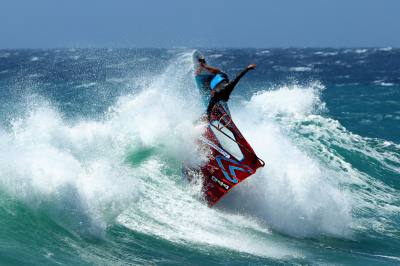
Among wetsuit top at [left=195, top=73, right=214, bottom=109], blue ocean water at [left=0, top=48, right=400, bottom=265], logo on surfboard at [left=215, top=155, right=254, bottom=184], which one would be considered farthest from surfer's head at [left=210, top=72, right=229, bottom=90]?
logo on surfboard at [left=215, top=155, right=254, bottom=184]

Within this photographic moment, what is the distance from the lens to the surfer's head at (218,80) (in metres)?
14.4

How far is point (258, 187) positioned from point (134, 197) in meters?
2.97

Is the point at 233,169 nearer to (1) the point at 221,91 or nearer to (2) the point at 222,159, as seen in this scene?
(2) the point at 222,159

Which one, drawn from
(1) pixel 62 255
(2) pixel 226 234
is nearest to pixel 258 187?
(2) pixel 226 234

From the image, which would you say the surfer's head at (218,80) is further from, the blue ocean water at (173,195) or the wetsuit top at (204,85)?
the blue ocean water at (173,195)

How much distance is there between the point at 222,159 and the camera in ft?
41.9

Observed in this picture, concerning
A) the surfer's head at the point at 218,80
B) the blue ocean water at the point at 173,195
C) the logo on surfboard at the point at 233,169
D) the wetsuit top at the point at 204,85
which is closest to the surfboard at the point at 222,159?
the logo on surfboard at the point at 233,169

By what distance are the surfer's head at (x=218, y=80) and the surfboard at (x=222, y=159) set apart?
89 cm

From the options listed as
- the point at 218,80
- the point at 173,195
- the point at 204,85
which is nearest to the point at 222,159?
the point at 173,195

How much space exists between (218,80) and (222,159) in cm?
261

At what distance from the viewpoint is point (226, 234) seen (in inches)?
441

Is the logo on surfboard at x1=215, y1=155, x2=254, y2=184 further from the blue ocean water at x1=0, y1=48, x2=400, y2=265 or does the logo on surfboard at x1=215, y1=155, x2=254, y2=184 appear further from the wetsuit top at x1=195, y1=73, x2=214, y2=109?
the wetsuit top at x1=195, y1=73, x2=214, y2=109

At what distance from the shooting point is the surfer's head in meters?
14.4

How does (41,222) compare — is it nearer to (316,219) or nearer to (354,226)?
(316,219)
